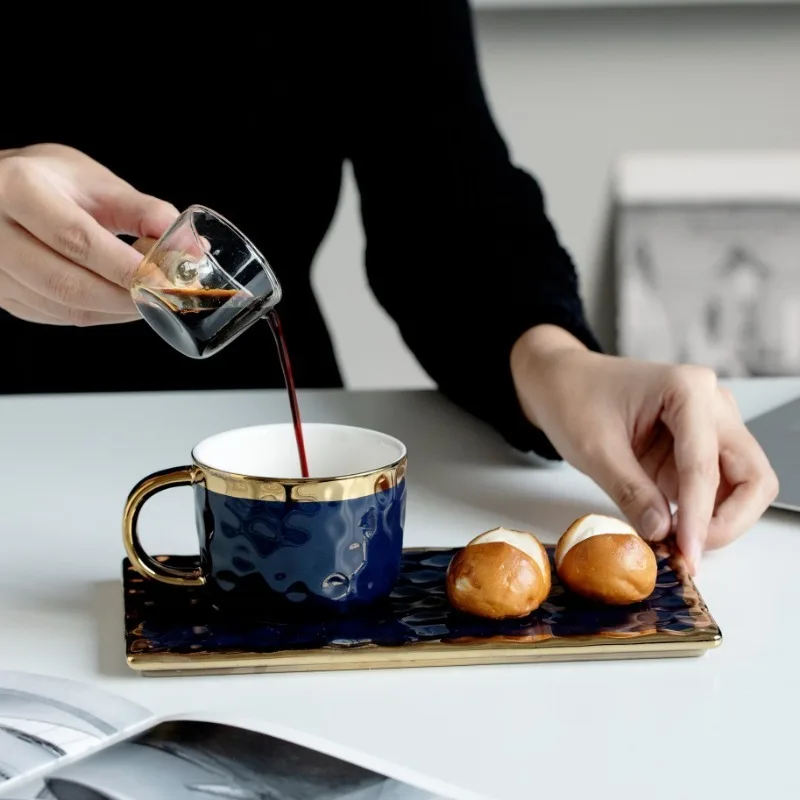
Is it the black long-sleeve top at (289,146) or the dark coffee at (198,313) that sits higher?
the black long-sleeve top at (289,146)

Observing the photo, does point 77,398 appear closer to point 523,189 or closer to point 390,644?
point 523,189

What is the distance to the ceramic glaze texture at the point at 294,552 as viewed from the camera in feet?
1.86

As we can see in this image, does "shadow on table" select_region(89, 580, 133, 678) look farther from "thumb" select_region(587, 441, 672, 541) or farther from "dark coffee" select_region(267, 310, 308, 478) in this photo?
"thumb" select_region(587, 441, 672, 541)

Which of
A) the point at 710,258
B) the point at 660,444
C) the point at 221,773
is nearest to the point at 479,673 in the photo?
the point at 221,773

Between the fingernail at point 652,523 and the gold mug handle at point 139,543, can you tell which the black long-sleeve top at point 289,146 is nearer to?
the fingernail at point 652,523

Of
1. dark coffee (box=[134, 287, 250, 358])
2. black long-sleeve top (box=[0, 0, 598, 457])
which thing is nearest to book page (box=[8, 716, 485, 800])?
dark coffee (box=[134, 287, 250, 358])

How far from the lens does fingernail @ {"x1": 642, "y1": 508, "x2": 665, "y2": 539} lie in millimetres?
711

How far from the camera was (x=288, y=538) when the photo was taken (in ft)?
1.86

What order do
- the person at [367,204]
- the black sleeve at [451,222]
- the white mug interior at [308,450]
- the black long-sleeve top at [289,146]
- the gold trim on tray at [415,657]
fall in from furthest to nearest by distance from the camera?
the black long-sleeve top at [289,146] → the black sleeve at [451,222] → the person at [367,204] → the white mug interior at [308,450] → the gold trim on tray at [415,657]

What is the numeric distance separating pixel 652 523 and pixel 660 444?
105mm

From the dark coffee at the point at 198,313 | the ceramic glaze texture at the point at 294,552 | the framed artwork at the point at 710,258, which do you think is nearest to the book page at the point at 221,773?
the ceramic glaze texture at the point at 294,552

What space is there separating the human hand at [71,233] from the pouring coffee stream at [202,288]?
6 centimetres

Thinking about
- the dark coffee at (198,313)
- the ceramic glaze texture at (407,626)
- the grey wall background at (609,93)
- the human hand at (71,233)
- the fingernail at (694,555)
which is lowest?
the ceramic glaze texture at (407,626)

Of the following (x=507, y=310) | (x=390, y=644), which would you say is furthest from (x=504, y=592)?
(x=507, y=310)
